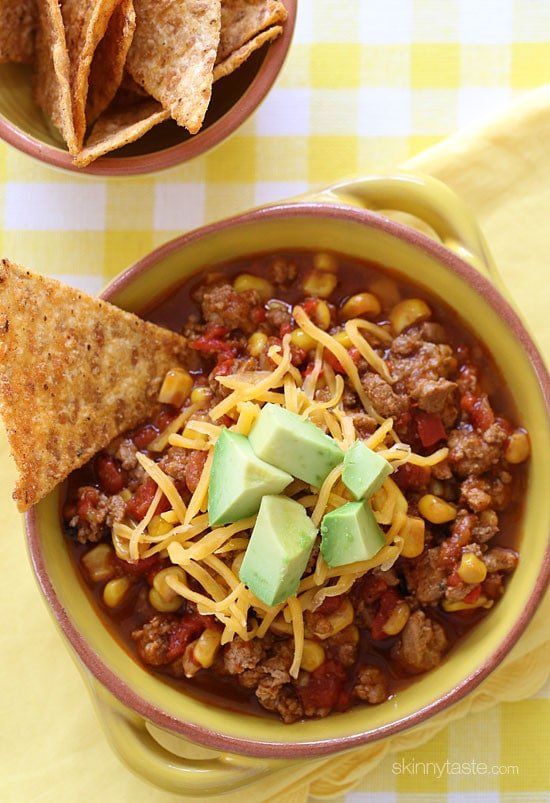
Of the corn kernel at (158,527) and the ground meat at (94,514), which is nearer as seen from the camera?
the corn kernel at (158,527)

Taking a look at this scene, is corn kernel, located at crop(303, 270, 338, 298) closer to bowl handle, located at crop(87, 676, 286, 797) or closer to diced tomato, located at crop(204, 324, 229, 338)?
diced tomato, located at crop(204, 324, 229, 338)

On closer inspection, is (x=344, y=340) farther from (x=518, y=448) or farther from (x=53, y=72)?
(x=53, y=72)

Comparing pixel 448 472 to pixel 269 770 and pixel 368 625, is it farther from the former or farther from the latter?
pixel 269 770

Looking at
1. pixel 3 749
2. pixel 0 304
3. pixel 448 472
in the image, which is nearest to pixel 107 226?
pixel 0 304

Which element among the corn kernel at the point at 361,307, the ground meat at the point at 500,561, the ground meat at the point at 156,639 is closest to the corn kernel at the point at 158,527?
the ground meat at the point at 156,639

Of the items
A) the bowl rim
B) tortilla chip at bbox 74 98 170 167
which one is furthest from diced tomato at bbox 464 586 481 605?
tortilla chip at bbox 74 98 170 167

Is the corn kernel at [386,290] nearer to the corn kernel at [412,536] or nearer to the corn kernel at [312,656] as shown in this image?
the corn kernel at [412,536]
